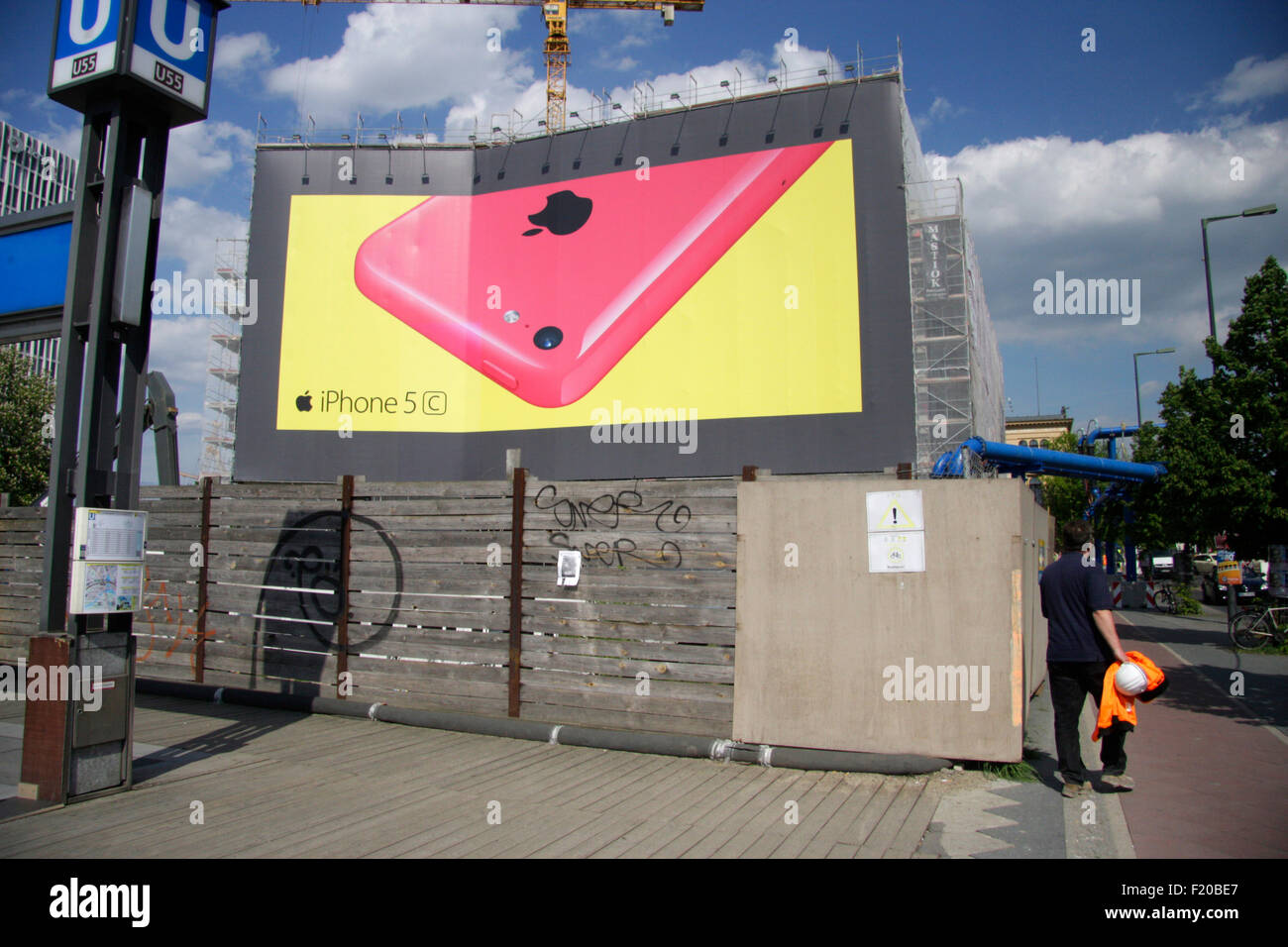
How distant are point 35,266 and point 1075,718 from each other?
8.24 metres

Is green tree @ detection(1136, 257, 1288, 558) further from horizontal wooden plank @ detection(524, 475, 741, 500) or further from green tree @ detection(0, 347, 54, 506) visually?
green tree @ detection(0, 347, 54, 506)

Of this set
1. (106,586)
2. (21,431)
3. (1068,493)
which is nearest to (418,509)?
(106,586)

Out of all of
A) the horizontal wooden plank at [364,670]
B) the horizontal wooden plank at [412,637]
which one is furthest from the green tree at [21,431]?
the horizontal wooden plank at [412,637]

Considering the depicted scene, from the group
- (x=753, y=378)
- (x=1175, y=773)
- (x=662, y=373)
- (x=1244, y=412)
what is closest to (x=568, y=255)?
(x=662, y=373)

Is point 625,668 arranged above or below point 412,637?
below

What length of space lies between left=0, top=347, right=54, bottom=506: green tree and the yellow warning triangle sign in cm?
3360

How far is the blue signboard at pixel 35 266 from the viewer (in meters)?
6.23

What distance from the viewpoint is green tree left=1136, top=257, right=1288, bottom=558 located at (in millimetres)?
14984

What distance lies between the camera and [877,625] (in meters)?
6.30

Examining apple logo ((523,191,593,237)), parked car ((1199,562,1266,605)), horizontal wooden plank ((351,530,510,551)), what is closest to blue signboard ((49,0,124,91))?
horizontal wooden plank ((351,530,510,551))

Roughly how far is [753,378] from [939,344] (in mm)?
6513

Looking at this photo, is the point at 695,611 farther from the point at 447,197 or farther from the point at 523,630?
the point at 447,197

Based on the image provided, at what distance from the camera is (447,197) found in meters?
32.7

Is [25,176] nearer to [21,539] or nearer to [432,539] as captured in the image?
[21,539]
